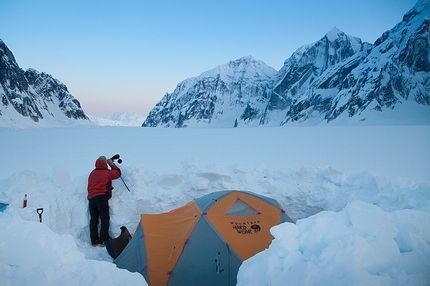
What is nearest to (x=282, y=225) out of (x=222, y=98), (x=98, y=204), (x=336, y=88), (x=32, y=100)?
(x=98, y=204)

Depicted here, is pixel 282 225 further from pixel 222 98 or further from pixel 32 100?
pixel 222 98

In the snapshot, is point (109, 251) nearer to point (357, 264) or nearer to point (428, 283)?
point (357, 264)

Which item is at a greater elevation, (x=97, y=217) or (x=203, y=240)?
(x=203, y=240)

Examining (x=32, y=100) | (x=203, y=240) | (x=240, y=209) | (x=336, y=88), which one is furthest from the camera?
(x=336, y=88)

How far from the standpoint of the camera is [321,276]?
5.87 feet

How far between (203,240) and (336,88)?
11406 cm

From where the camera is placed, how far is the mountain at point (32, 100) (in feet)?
216

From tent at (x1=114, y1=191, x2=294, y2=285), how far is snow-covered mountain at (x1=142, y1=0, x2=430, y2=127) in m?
77.5

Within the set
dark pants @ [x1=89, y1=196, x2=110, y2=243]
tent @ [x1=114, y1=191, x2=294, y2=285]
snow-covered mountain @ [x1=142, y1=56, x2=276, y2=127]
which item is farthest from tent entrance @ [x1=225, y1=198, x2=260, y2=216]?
snow-covered mountain @ [x1=142, y1=56, x2=276, y2=127]

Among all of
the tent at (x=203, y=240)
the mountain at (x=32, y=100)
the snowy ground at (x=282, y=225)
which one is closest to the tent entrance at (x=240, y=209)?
the tent at (x=203, y=240)

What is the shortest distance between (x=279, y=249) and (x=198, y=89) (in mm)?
188764

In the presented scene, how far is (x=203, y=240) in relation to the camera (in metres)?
3.76

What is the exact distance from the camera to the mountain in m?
65.8

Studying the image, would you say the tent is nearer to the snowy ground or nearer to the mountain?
the snowy ground
